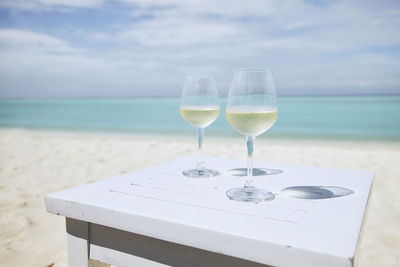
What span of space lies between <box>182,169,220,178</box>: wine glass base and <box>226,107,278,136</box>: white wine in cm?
40

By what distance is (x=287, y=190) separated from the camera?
3.90 feet

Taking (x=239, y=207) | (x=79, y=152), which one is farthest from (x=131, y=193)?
(x=79, y=152)

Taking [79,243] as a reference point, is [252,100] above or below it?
above

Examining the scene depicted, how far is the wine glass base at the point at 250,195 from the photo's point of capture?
3.46 feet

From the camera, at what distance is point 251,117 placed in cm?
102

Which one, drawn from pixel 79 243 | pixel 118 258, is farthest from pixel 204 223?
pixel 79 243

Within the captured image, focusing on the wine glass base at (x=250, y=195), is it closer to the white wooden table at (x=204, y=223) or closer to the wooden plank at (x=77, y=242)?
the white wooden table at (x=204, y=223)

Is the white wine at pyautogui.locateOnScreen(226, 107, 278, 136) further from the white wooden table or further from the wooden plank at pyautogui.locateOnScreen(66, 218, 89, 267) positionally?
the wooden plank at pyautogui.locateOnScreen(66, 218, 89, 267)

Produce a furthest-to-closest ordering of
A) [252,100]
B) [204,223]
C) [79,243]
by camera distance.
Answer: [79,243]
[252,100]
[204,223]

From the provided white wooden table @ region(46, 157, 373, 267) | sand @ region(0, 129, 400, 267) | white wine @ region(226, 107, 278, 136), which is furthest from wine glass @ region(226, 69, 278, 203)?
sand @ region(0, 129, 400, 267)

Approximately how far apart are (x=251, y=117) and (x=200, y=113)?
37cm

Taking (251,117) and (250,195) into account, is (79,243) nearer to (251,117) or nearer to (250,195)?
(250,195)

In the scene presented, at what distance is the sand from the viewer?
227 centimetres

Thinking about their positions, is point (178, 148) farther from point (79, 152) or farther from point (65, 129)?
point (65, 129)
